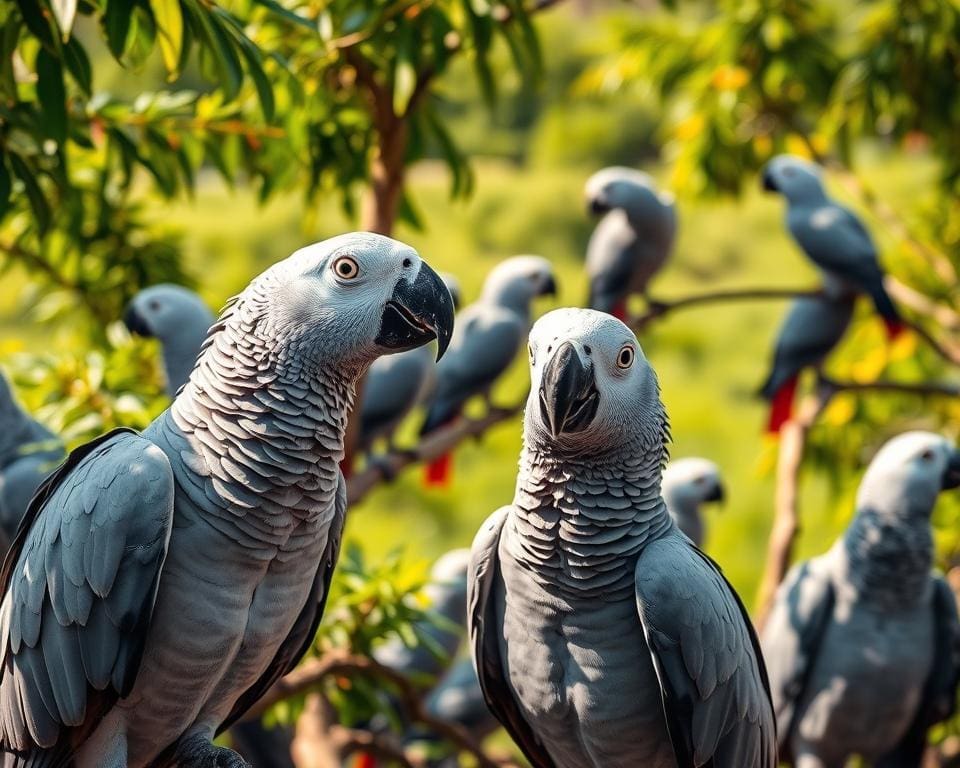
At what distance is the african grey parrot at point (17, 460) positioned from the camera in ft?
7.39

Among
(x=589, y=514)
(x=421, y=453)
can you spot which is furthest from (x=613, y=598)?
(x=421, y=453)

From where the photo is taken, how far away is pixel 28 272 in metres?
3.38

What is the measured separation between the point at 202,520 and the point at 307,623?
31cm

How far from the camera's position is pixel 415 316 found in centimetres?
150

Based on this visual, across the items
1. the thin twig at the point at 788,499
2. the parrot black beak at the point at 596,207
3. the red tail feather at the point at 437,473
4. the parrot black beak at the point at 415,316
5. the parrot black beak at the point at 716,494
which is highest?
the parrot black beak at the point at 415,316

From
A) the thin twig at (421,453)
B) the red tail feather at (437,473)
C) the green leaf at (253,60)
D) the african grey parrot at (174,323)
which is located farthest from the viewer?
the red tail feather at (437,473)

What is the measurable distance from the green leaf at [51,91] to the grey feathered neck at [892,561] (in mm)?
1690

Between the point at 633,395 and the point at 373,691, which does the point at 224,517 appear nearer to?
the point at 633,395

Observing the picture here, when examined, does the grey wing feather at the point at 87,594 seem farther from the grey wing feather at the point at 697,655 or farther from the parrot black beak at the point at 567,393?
the grey wing feather at the point at 697,655

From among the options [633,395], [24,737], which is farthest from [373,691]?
[633,395]

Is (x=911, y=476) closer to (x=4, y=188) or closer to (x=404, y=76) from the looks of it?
(x=404, y=76)

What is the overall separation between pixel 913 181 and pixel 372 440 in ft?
18.4

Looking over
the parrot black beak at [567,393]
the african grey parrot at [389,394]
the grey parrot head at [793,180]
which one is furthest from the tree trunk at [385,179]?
the grey parrot head at [793,180]

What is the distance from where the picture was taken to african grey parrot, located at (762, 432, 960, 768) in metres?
2.43
